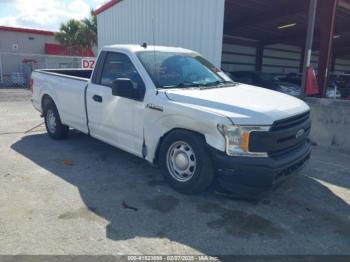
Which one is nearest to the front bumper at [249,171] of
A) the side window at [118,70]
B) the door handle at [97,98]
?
the side window at [118,70]

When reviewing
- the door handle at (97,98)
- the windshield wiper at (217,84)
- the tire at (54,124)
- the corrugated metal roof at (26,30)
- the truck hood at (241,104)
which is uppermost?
the corrugated metal roof at (26,30)

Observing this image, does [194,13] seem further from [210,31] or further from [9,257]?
[9,257]

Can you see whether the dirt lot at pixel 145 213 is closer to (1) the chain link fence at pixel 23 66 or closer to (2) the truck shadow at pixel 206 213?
(2) the truck shadow at pixel 206 213

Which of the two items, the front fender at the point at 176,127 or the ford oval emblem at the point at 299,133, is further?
the ford oval emblem at the point at 299,133

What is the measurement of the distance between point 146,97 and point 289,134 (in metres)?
1.90

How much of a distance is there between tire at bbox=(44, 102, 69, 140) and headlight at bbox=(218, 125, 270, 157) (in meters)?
4.19

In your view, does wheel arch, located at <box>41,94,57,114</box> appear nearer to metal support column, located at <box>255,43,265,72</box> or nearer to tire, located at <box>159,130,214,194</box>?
tire, located at <box>159,130,214,194</box>

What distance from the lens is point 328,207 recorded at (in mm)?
4062

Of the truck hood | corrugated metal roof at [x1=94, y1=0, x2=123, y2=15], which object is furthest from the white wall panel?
the truck hood

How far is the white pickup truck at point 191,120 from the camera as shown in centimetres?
357

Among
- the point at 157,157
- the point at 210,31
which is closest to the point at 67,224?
Answer: the point at 157,157

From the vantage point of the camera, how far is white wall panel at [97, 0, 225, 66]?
889 centimetres

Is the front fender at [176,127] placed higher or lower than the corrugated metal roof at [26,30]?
lower

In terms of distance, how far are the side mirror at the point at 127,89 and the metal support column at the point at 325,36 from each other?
641cm
